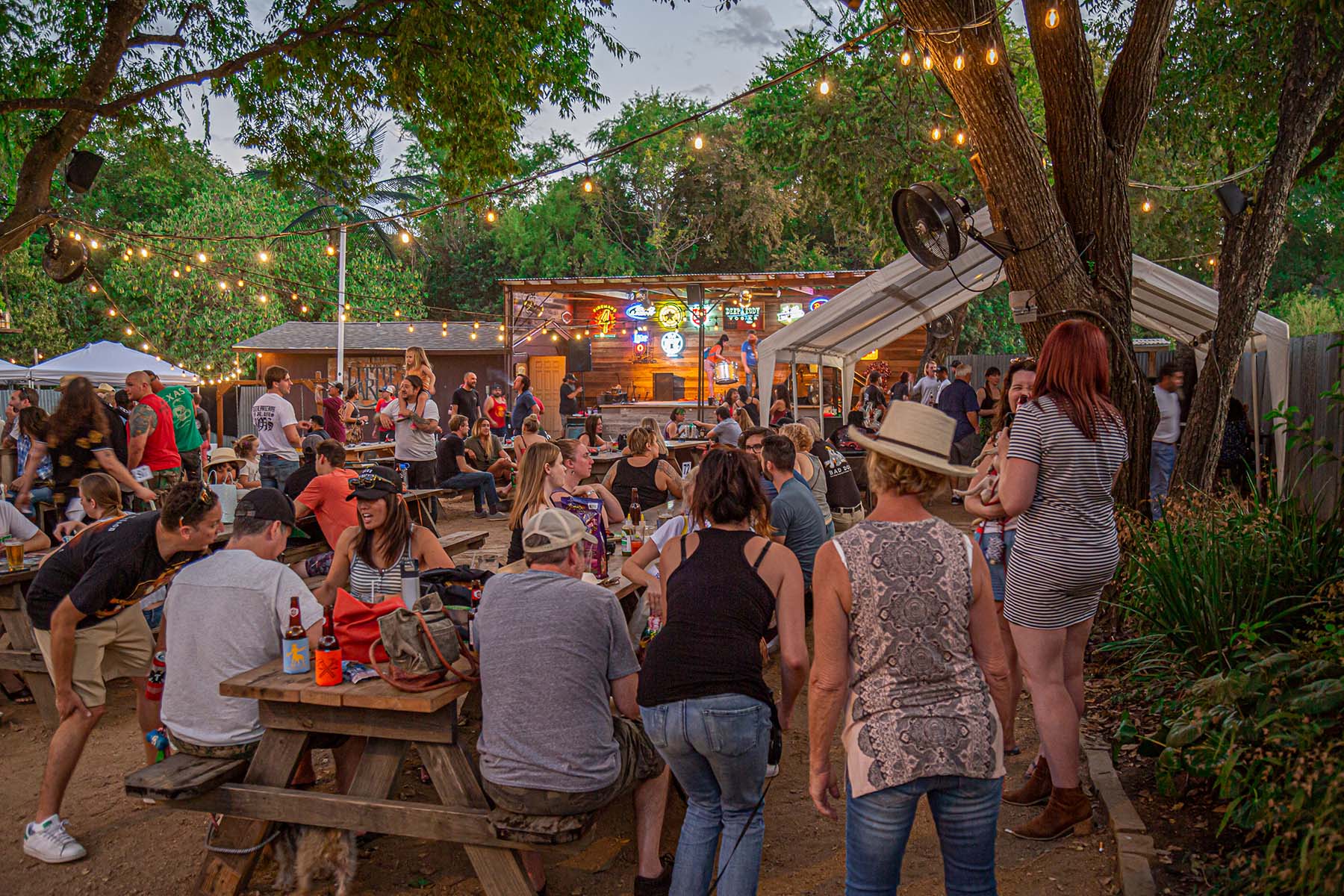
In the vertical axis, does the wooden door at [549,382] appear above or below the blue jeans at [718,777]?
above

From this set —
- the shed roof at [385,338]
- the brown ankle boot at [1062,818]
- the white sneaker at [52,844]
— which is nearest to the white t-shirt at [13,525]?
the white sneaker at [52,844]

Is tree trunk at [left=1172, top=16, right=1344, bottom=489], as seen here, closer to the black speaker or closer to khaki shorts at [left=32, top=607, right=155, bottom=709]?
khaki shorts at [left=32, top=607, right=155, bottom=709]

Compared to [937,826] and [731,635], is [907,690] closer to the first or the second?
[937,826]

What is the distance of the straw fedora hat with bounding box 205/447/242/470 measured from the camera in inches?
331

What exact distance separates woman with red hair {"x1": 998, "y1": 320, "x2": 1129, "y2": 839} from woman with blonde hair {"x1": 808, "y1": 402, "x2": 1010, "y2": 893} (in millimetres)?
1166

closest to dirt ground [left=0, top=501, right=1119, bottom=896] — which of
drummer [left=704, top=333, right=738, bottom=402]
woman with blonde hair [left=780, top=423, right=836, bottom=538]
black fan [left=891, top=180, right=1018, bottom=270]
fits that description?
woman with blonde hair [left=780, top=423, right=836, bottom=538]

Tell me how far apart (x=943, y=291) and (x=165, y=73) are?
10.1 metres

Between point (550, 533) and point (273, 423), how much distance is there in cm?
732

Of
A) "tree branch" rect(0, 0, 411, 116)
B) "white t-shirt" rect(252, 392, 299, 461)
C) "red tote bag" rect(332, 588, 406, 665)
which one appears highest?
"tree branch" rect(0, 0, 411, 116)

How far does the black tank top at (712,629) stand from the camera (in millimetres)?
2793

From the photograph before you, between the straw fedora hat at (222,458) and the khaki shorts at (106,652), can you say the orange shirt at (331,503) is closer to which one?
the khaki shorts at (106,652)

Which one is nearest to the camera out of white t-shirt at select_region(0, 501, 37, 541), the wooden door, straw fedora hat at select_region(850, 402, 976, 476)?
straw fedora hat at select_region(850, 402, 976, 476)

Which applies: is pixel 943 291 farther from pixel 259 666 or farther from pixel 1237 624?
pixel 259 666

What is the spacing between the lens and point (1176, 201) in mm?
15359
